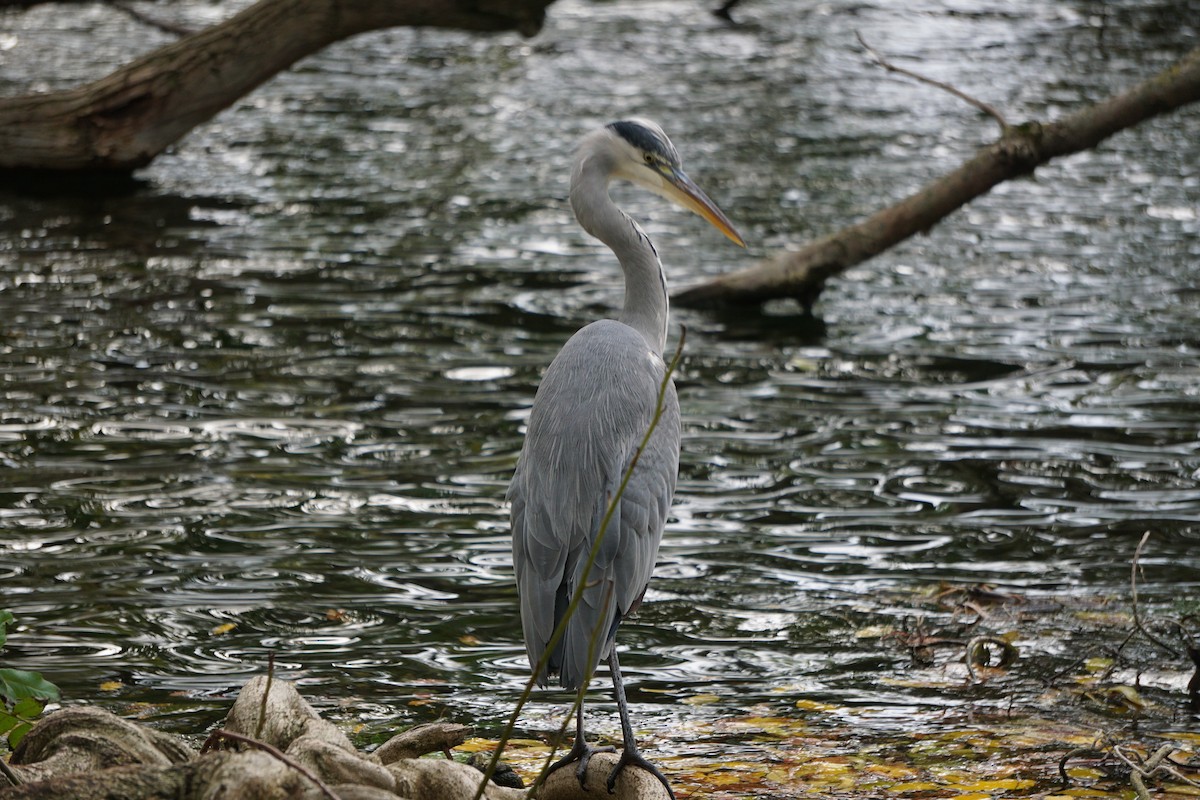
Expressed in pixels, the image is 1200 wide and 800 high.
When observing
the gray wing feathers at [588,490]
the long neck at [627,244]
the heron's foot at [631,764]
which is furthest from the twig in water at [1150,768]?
the long neck at [627,244]

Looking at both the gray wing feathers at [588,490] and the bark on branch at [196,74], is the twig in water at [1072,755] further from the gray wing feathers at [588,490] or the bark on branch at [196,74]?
the bark on branch at [196,74]

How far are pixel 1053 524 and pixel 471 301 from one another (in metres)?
4.30

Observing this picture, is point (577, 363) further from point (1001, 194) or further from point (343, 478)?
point (1001, 194)

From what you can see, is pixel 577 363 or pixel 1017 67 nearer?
pixel 577 363

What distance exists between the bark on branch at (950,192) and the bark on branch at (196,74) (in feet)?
9.80

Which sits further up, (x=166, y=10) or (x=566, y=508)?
(x=566, y=508)

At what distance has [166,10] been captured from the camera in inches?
765

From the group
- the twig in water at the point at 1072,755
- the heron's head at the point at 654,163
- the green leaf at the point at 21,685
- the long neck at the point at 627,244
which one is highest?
the heron's head at the point at 654,163

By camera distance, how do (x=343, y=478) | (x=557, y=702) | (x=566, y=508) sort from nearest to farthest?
1. (x=566, y=508)
2. (x=557, y=702)
3. (x=343, y=478)

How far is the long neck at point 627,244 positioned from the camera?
16.7ft

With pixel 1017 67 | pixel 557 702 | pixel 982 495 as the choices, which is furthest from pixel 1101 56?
pixel 557 702

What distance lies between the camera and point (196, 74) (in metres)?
11.0

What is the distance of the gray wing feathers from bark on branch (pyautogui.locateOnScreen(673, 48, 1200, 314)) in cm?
452

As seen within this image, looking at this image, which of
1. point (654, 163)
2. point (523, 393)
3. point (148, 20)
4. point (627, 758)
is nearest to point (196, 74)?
point (148, 20)
